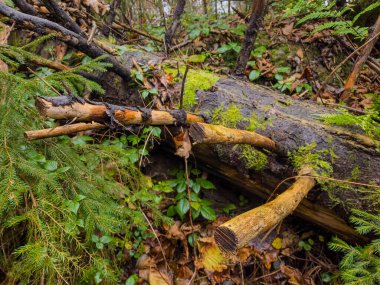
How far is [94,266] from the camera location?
190 cm

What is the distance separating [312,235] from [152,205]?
5.54ft

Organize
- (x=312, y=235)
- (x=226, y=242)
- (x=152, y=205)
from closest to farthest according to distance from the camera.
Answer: (x=226, y=242), (x=152, y=205), (x=312, y=235)

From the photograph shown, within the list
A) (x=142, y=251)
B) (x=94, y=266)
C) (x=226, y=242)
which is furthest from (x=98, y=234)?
(x=226, y=242)

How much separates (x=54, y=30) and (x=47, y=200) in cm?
161

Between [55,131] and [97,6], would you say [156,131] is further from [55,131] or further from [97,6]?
[97,6]

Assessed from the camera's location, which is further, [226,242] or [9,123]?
[9,123]

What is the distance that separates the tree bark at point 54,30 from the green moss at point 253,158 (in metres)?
1.59

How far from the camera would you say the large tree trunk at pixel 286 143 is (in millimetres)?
2066

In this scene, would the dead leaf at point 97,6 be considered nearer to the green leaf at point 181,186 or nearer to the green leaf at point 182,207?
the green leaf at point 181,186

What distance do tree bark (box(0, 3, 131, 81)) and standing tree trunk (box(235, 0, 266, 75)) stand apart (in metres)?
1.54

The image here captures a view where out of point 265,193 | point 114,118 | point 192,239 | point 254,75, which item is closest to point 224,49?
point 254,75

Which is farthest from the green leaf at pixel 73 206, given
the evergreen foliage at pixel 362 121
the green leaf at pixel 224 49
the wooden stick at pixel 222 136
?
the green leaf at pixel 224 49

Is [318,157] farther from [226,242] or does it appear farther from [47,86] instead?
[47,86]

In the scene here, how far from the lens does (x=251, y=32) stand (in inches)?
129
